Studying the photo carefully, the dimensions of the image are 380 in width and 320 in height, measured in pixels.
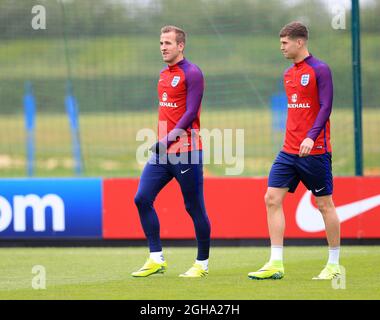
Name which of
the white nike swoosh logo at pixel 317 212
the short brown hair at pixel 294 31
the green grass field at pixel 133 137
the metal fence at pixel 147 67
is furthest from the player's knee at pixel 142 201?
the metal fence at pixel 147 67

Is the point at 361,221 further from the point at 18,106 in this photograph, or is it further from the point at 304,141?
the point at 18,106

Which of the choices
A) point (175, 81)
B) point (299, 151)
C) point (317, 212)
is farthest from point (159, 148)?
point (317, 212)

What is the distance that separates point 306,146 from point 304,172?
14.9 inches

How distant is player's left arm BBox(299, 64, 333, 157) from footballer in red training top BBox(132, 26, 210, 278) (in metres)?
1.03

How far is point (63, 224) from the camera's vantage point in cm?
1272

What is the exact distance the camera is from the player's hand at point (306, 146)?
8.91m

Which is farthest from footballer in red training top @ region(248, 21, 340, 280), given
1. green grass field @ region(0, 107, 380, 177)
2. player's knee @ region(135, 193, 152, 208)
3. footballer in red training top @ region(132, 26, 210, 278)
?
A: green grass field @ region(0, 107, 380, 177)

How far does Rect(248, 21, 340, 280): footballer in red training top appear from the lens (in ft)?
29.9

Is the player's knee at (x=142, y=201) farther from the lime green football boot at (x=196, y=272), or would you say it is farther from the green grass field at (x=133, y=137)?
the green grass field at (x=133, y=137)

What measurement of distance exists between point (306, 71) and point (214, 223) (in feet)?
12.7

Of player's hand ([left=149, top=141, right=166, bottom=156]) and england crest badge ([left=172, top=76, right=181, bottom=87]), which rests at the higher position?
england crest badge ([left=172, top=76, right=181, bottom=87])

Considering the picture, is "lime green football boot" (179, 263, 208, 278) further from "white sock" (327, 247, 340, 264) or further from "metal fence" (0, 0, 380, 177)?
"metal fence" (0, 0, 380, 177)

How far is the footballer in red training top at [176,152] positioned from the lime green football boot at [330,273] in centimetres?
106
